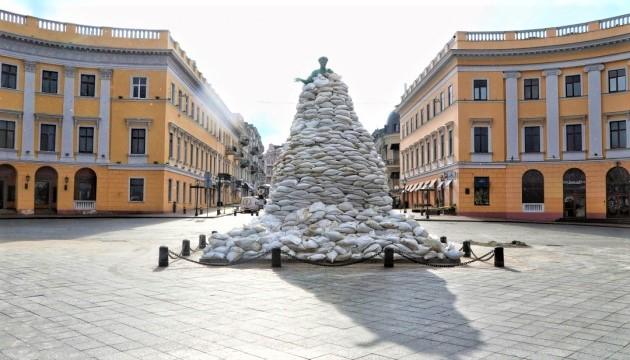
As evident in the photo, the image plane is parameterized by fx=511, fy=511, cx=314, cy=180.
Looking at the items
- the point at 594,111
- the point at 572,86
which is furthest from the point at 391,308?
the point at 572,86

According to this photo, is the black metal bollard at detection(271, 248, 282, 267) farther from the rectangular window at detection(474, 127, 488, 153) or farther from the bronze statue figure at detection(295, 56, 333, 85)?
the rectangular window at detection(474, 127, 488, 153)

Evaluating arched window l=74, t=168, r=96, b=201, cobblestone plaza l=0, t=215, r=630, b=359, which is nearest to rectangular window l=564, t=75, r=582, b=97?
cobblestone plaza l=0, t=215, r=630, b=359

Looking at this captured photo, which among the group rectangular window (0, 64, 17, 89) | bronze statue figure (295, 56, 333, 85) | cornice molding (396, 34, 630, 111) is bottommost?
bronze statue figure (295, 56, 333, 85)

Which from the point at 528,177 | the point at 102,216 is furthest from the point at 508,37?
the point at 102,216

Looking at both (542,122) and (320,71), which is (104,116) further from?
(542,122)

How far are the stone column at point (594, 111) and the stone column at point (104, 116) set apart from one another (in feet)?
119

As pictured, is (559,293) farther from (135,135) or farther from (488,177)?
(135,135)

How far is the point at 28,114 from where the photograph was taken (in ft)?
123

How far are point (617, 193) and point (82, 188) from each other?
3950 cm

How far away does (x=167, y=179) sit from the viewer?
41.2m

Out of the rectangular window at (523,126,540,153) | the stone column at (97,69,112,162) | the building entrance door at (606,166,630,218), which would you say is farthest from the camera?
the stone column at (97,69,112,162)

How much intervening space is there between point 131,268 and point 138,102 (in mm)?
31263

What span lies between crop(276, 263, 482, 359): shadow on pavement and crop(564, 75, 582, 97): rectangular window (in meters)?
32.5

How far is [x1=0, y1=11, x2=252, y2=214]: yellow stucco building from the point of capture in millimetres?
37188
